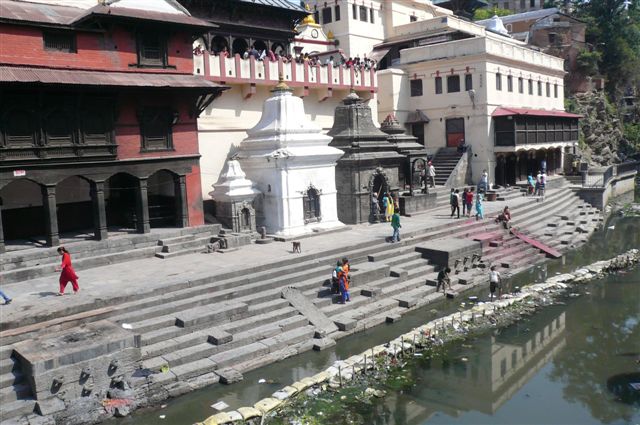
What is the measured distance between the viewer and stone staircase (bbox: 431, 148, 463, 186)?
3197cm

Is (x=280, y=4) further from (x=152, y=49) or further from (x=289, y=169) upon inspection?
(x=289, y=169)

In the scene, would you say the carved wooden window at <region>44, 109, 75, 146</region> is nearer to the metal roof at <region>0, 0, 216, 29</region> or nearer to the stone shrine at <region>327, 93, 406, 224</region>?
the metal roof at <region>0, 0, 216, 29</region>

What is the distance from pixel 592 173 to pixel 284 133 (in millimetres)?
25392

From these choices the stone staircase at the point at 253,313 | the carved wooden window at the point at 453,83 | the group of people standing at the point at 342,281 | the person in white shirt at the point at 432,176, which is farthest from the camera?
the carved wooden window at the point at 453,83

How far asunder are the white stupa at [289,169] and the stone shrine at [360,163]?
4.22ft

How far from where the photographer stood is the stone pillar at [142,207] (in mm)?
19156

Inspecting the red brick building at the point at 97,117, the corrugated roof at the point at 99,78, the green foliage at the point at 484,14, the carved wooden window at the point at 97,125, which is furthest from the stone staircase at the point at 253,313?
the green foliage at the point at 484,14

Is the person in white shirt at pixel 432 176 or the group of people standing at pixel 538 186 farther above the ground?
the person in white shirt at pixel 432 176

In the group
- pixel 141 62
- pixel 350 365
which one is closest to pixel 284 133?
pixel 141 62

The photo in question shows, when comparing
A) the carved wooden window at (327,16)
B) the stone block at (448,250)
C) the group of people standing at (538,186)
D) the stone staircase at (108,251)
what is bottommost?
the stone block at (448,250)

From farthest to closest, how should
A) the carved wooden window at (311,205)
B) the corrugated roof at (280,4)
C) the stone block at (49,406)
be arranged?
the corrugated roof at (280,4), the carved wooden window at (311,205), the stone block at (49,406)

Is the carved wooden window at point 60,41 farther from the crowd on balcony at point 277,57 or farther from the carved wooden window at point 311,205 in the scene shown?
the carved wooden window at point 311,205

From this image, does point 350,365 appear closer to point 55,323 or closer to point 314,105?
point 55,323

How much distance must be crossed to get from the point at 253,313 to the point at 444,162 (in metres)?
21.3
